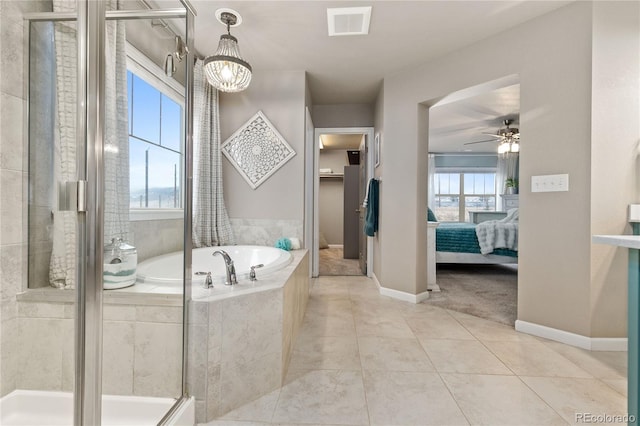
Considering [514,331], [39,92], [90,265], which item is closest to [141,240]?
[90,265]

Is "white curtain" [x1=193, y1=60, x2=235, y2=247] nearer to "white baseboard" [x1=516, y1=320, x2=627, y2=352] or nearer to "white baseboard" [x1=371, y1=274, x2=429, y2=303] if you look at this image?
"white baseboard" [x1=371, y1=274, x2=429, y2=303]

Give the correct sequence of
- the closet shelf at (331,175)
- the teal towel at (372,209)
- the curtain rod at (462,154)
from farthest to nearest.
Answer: the curtain rod at (462,154), the closet shelf at (331,175), the teal towel at (372,209)

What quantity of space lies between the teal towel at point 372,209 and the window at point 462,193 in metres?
3.97

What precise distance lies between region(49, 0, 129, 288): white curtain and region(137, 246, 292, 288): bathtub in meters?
0.21

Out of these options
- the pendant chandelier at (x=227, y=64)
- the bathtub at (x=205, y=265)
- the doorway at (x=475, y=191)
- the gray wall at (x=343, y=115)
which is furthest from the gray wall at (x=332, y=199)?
the pendant chandelier at (x=227, y=64)

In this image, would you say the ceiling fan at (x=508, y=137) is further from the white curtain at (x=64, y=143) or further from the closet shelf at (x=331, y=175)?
the white curtain at (x=64, y=143)

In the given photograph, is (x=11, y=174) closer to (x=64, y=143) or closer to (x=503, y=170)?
(x=64, y=143)

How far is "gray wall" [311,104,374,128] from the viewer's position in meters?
3.91

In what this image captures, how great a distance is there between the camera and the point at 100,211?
90 centimetres

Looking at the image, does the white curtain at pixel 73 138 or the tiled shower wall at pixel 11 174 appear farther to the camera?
the tiled shower wall at pixel 11 174

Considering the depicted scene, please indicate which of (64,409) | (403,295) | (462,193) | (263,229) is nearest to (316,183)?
(263,229)

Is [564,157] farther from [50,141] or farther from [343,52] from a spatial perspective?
[50,141]

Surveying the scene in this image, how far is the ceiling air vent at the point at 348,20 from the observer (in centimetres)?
196

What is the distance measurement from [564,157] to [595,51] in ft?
2.34
